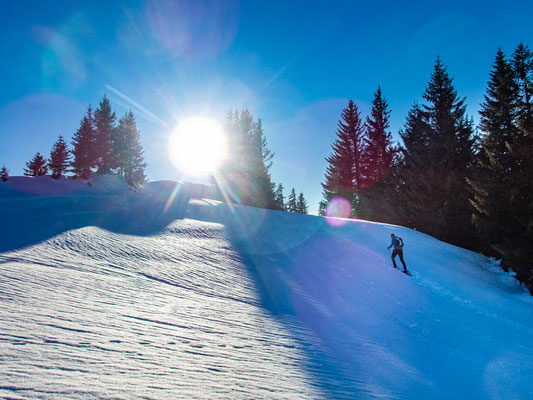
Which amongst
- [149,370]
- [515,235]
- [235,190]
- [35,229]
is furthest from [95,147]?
[515,235]

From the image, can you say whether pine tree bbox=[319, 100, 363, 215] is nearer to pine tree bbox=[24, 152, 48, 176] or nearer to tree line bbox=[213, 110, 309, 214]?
tree line bbox=[213, 110, 309, 214]

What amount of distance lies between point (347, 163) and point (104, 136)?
30.2 m

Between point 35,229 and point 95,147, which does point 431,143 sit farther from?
point 95,147

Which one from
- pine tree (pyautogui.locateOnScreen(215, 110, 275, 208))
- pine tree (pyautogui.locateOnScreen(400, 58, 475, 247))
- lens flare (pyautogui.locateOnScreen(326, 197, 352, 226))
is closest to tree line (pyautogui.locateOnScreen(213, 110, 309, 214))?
pine tree (pyautogui.locateOnScreen(215, 110, 275, 208))

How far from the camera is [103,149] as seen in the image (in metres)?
33.0

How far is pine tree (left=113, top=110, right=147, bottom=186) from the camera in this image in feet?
120

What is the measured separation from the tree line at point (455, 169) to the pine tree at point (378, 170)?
0.10m

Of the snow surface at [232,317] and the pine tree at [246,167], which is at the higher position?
the pine tree at [246,167]

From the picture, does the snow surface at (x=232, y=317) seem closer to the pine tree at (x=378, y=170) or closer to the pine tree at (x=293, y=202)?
the pine tree at (x=378, y=170)

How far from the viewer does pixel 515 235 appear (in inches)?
477

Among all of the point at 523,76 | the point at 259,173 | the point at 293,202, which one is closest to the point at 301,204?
the point at 293,202

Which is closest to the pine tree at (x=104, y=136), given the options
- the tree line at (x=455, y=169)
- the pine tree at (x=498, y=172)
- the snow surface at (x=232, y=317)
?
the snow surface at (x=232, y=317)

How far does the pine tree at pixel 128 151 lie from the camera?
120 ft

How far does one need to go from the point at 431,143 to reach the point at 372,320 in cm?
1755
